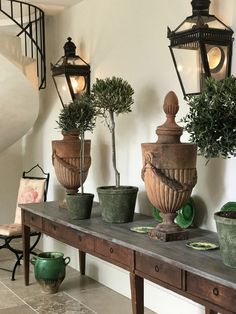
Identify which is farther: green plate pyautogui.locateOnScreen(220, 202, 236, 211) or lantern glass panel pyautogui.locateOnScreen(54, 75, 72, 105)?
lantern glass panel pyautogui.locateOnScreen(54, 75, 72, 105)

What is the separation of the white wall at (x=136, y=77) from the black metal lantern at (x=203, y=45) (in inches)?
4.1

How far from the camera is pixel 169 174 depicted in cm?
243

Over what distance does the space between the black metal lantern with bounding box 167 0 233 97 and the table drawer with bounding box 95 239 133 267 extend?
0.96 m

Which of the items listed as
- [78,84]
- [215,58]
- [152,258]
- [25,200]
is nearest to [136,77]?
[78,84]

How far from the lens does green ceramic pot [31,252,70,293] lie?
3.63 m

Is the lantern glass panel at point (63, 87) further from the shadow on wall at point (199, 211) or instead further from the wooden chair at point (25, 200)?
the shadow on wall at point (199, 211)

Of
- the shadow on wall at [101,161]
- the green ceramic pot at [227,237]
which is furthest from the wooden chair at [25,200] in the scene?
the green ceramic pot at [227,237]

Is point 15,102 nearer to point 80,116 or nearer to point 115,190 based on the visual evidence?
point 80,116

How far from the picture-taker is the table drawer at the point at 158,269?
2143 mm

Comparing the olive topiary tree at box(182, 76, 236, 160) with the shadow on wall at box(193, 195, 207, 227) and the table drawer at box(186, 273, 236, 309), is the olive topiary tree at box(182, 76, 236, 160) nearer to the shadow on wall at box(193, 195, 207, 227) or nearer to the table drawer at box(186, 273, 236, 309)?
the table drawer at box(186, 273, 236, 309)

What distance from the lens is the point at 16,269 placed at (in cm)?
441

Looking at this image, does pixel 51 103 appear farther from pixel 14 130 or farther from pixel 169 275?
pixel 169 275

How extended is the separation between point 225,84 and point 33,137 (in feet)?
11.1

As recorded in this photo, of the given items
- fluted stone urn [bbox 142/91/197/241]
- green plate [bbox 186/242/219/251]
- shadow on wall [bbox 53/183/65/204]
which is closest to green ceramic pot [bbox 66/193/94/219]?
fluted stone urn [bbox 142/91/197/241]
